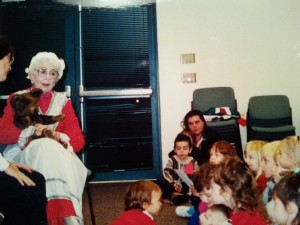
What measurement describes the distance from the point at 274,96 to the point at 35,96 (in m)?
3.02

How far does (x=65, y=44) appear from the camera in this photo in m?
4.38

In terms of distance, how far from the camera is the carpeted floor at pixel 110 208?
2.59m

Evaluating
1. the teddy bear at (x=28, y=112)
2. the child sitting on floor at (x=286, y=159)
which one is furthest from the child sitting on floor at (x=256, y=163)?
the teddy bear at (x=28, y=112)

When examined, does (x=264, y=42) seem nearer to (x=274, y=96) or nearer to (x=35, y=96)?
(x=274, y=96)

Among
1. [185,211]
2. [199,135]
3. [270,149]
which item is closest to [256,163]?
[270,149]

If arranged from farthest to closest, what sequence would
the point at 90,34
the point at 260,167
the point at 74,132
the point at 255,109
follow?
the point at 90,34
the point at 255,109
the point at 260,167
the point at 74,132

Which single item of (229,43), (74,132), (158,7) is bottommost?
(74,132)

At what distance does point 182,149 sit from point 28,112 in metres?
1.62

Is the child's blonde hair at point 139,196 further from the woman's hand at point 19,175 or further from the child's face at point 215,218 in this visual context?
the woman's hand at point 19,175

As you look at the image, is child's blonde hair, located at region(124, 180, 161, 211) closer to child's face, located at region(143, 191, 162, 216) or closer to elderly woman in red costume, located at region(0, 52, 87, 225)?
child's face, located at region(143, 191, 162, 216)

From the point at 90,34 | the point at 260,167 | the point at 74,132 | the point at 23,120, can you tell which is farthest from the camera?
the point at 90,34

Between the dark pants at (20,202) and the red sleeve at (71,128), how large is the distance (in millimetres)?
810

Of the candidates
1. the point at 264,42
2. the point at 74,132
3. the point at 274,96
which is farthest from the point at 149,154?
the point at 74,132

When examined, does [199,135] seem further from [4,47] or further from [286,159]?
[4,47]
